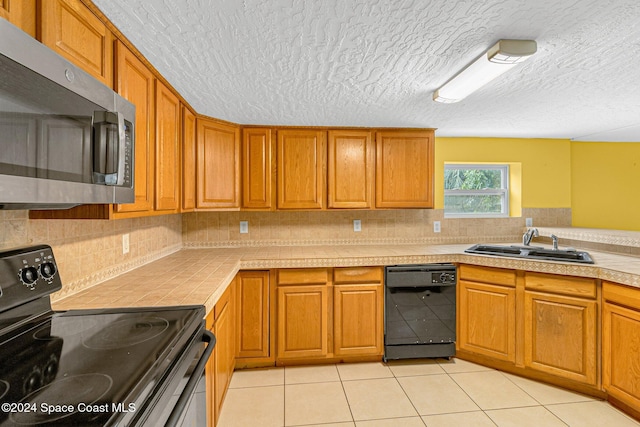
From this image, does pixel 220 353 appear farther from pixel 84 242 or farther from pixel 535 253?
pixel 535 253

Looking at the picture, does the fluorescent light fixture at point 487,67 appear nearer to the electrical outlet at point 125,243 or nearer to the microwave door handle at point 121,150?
the microwave door handle at point 121,150

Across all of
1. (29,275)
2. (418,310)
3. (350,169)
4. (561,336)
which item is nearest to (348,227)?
(350,169)

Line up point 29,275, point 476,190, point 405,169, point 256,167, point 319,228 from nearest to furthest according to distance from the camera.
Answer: point 29,275, point 256,167, point 405,169, point 319,228, point 476,190

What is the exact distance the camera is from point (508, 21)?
3.97 ft

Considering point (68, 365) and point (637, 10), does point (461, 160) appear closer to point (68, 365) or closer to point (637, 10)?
point (637, 10)

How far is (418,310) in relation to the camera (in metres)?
2.46

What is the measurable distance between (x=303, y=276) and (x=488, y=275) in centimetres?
152

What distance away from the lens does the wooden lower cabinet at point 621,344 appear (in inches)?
70.4

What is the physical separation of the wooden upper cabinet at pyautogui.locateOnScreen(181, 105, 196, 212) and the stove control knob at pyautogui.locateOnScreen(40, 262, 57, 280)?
1.00 metres

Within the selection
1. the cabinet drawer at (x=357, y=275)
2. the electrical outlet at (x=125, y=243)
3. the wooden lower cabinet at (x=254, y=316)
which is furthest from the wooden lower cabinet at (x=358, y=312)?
the electrical outlet at (x=125, y=243)

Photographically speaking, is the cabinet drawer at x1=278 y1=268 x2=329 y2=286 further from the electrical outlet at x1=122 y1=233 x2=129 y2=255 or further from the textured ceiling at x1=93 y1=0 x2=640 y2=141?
the textured ceiling at x1=93 y1=0 x2=640 y2=141

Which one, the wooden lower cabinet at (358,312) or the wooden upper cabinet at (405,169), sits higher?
the wooden upper cabinet at (405,169)

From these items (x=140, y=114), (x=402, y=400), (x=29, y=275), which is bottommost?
(x=402, y=400)

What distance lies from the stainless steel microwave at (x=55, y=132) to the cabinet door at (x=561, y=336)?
2749mm
